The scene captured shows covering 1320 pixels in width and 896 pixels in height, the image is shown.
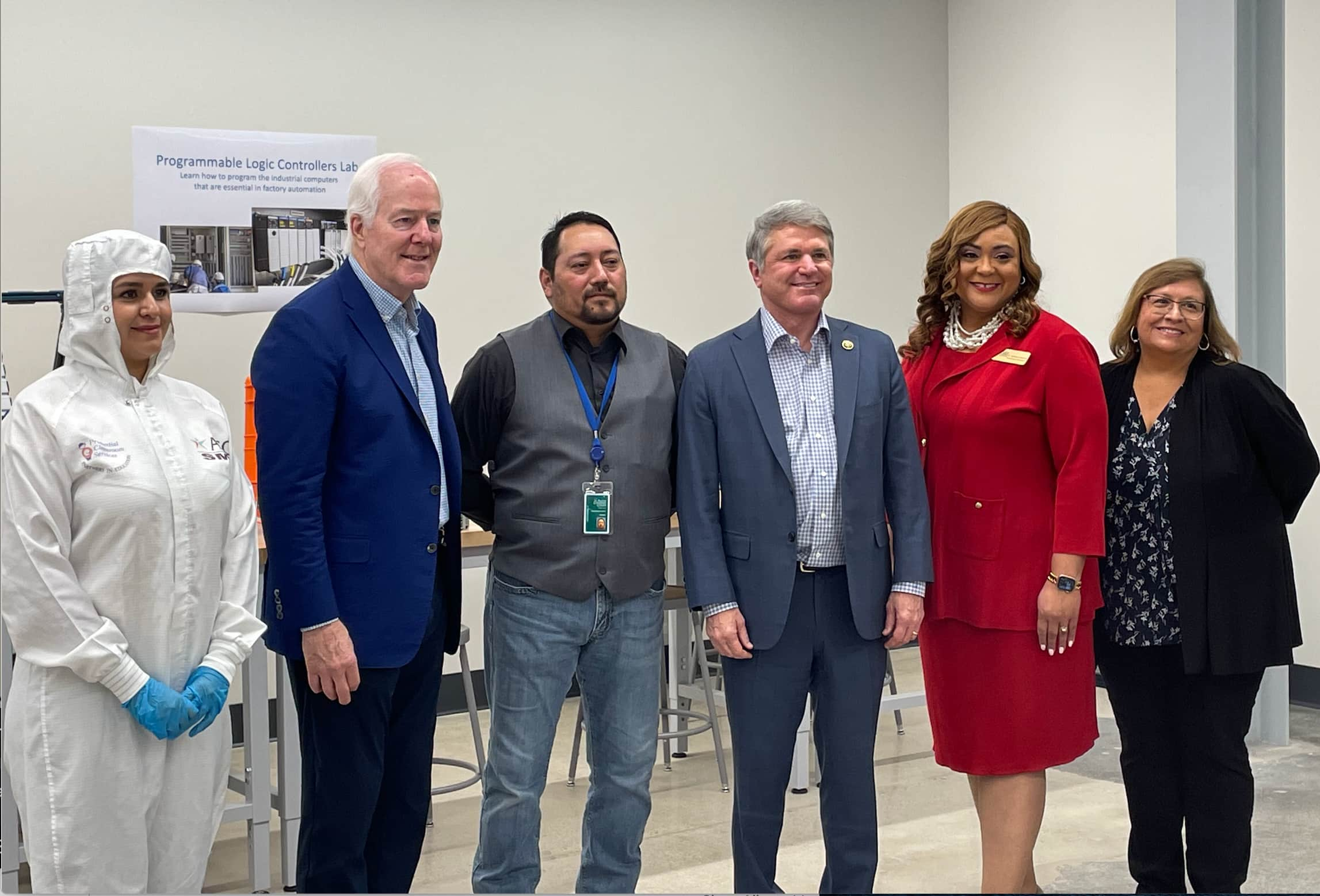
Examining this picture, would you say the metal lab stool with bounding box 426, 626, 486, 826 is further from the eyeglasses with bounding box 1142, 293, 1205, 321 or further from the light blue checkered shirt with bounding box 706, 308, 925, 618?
the eyeglasses with bounding box 1142, 293, 1205, 321

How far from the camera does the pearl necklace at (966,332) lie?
304cm

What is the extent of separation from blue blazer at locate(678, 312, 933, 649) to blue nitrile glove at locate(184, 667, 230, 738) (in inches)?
37.9

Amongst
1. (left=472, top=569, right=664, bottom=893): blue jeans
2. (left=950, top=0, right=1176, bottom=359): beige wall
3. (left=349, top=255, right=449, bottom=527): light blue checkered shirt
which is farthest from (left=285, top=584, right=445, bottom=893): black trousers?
(left=950, top=0, right=1176, bottom=359): beige wall

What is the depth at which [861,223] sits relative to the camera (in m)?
7.19

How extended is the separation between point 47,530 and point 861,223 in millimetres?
5512

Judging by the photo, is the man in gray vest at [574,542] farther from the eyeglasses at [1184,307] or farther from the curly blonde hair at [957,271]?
the eyeglasses at [1184,307]

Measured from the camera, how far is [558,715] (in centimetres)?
287

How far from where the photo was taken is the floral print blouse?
3090 millimetres

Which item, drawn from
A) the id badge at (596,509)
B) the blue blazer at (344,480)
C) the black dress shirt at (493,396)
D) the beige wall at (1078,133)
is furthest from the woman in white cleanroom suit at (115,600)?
the beige wall at (1078,133)

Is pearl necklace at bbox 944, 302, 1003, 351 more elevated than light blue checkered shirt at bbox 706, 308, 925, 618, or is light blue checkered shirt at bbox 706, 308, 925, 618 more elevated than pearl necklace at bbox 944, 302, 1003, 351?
pearl necklace at bbox 944, 302, 1003, 351

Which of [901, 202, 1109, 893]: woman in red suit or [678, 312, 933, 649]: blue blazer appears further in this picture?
[901, 202, 1109, 893]: woman in red suit

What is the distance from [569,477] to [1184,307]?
A: 1498 millimetres

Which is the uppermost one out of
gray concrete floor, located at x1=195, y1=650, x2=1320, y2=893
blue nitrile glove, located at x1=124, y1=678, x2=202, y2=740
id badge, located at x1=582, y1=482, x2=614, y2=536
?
id badge, located at x1=582, y1=482, x2=614, y2=536

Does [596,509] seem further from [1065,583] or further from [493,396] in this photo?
[1065,583]
